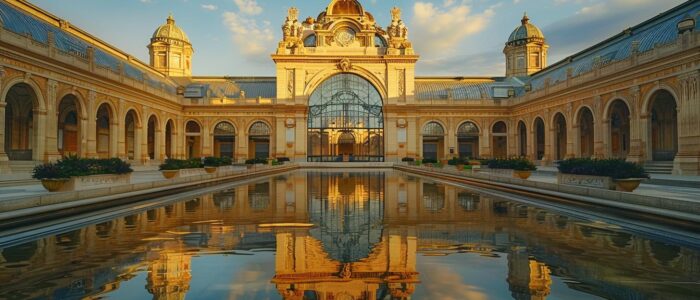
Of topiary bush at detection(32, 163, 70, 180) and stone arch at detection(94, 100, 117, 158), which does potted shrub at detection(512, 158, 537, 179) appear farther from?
stone arch at detection(94, 100, 117, 158)

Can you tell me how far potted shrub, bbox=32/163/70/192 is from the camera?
1456 cm

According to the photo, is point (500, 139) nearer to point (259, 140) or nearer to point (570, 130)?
point (570, 130)

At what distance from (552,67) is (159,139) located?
56.6 m

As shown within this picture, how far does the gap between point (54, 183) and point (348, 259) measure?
12945 mm

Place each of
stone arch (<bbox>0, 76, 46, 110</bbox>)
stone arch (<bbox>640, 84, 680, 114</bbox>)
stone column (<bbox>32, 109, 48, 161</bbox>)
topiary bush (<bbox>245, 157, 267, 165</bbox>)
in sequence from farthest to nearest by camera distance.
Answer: topiary bush (<bbox>245, 157, 267, 165</bbox>) → stone column (<bbox>32, 109, 48, 161</bbox>) → stone arch (<bbox>640, 84, 680, 114</bbox>) → stone arch (<bbox>0, 76, 46, 110</bbox>)

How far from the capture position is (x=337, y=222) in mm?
10805

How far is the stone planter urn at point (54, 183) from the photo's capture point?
14500 mm

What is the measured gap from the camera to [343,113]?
62781 millimetres

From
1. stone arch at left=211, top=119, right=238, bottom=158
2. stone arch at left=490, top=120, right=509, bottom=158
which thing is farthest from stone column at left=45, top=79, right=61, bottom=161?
stone arch at left=490, top=120, right=509, bottom=158

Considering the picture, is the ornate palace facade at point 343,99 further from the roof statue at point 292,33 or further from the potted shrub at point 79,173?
the potted shrub at point 79,173

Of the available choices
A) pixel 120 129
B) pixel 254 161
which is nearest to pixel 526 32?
pixel 254 161

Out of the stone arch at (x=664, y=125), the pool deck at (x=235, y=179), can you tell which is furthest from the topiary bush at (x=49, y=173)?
the stone arch at (x=664, y=125)

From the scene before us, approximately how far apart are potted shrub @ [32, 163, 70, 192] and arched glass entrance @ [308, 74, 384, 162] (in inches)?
1894

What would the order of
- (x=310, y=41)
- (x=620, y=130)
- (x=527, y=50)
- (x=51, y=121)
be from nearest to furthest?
1. (x=51, y=121)
2. (x=620, y=130)
3. (x=310, y=41)
4. (x=527, y=50)
